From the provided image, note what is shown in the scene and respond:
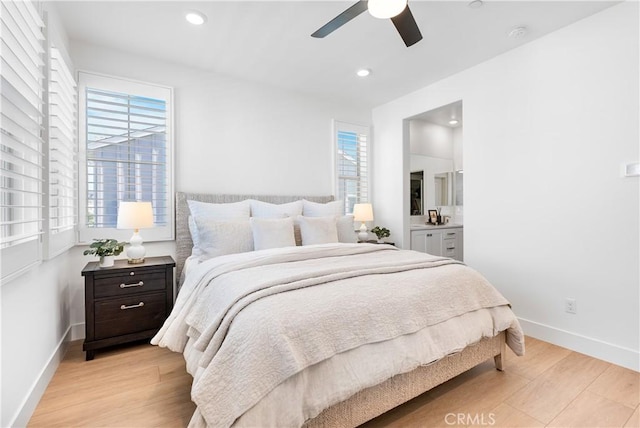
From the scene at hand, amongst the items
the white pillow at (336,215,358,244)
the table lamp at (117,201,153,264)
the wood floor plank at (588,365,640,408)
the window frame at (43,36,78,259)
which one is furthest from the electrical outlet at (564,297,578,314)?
the window frame at (43,36,78,259)

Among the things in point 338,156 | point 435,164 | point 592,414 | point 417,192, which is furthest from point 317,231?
point 435,164

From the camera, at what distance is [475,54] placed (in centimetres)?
301

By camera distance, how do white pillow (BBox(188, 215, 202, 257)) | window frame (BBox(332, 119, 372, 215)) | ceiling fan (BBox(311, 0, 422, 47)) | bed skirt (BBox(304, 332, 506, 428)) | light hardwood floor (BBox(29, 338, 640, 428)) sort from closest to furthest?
1. bed skirt (BBox(304, 332, 506, 428))
2. light hardwood floor (BBox(29, 338, 640, 428))
3. ceiling fan (BBox(311, 0, 422, 47))
4. white pillow (BBox(188, 215, 202, 257))
5. window frame (BBox(332, 119, 372, 215))

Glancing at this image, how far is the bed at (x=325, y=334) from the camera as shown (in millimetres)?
1264

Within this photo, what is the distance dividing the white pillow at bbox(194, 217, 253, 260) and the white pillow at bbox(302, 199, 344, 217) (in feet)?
2.95

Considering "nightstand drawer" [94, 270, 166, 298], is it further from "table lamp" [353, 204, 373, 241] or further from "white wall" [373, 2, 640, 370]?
"white wall" [373, 2, 640, 370]

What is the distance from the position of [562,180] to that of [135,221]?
3590 mm

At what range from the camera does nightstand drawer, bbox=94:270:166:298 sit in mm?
2438

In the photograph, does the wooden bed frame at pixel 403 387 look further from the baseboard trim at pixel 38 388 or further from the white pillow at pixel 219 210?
the white pillow at pixel 219 210

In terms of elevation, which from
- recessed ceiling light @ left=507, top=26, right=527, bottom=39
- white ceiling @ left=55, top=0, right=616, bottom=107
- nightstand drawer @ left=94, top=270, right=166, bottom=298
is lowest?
nightstand drawer @ left=94, top=270, right=166, bottom=298

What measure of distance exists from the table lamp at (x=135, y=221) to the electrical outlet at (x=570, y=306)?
141 inches

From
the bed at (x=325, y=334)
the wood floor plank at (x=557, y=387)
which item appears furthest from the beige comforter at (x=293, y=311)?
the wood floor plank at (x=557, y=387)

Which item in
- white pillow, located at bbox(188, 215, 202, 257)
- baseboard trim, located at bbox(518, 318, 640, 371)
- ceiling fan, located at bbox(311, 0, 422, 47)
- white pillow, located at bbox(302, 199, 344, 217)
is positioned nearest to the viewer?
ceiling fan, located at bbox(311, 0, 422, 47)

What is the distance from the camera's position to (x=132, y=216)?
8.48 feet
